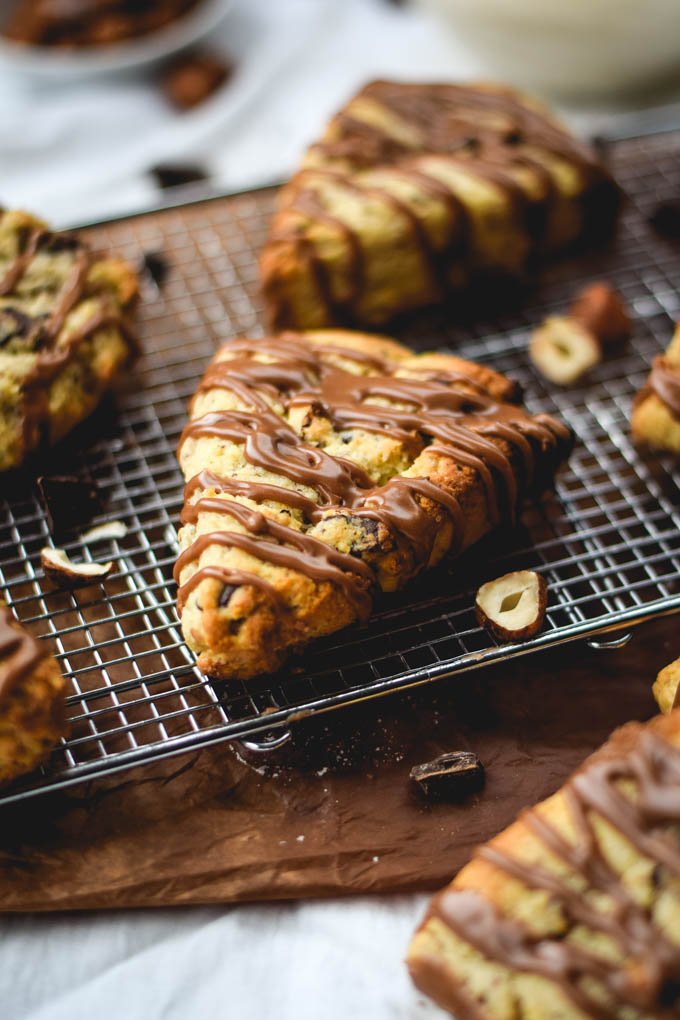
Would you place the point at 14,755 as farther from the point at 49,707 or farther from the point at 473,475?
the point at 473,475

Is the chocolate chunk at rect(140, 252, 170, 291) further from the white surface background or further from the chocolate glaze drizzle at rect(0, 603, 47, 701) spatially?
the chocolate glaze drizzle at rect(0, 603, 47, 701)

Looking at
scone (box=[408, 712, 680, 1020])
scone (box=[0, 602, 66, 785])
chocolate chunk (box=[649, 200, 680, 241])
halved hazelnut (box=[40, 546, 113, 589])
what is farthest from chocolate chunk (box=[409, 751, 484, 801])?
chocolate chunk (box=[649, 200, 680, 241])

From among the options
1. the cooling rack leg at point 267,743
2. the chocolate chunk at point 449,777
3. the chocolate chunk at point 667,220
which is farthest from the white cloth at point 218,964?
the chocolate chunk at point 667,220

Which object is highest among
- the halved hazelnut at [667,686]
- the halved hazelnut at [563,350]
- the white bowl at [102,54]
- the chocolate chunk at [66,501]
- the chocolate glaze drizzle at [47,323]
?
the white bowl at [102,54]

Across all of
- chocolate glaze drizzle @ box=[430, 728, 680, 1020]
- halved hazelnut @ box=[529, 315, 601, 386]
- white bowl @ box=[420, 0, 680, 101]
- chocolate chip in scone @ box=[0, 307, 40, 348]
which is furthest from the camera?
white bowl @ box=[420, 0, 680, 101]

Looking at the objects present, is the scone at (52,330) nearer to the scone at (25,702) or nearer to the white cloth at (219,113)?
the scone at (25,702)

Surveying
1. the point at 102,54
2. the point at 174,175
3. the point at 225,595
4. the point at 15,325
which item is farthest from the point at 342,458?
the point at 102,54
